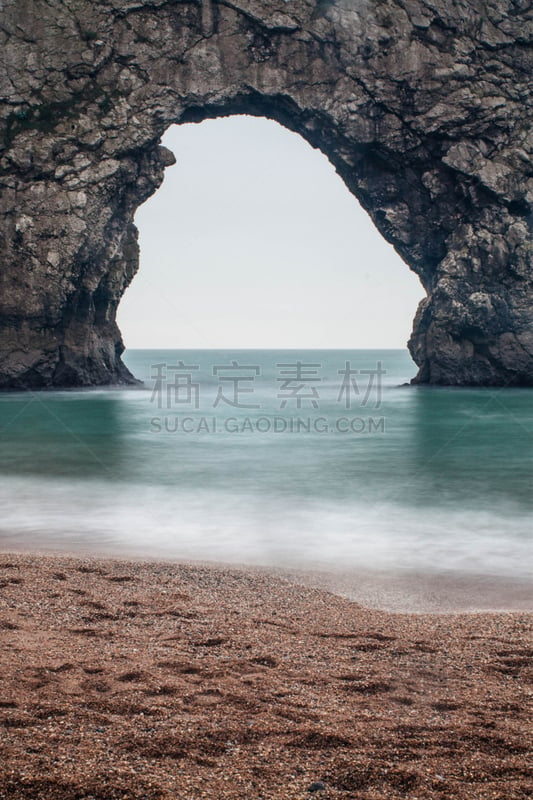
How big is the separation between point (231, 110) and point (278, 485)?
26.3 metres

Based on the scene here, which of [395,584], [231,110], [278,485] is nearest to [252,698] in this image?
[395,584]

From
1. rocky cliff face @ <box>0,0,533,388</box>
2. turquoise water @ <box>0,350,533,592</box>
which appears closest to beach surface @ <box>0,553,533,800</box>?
turquoise water @ <box>0,350,533,592</box>

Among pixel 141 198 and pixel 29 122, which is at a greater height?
pixel 29 122

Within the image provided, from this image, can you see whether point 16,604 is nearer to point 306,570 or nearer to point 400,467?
point 306,570

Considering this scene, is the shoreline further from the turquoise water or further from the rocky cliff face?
the rocky cliff face

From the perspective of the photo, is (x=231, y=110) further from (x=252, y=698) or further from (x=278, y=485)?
(x=252, y=698)

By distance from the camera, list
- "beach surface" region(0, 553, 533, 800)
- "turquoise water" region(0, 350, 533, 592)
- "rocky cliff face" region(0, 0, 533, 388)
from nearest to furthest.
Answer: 1. "beach surface" region(0, 553, 533, 800)
2. "turquoise water" region(0, 350, 533, 592)
3. "rocky cliff face" region(0, 0, 533, 388)

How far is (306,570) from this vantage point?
7.93 metres

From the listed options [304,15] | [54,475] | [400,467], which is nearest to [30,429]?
[54,475]

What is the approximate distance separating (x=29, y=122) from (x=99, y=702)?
33497mm

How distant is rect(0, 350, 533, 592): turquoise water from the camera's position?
9.17 metres

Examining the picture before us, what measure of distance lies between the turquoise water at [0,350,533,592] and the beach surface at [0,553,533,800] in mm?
2700

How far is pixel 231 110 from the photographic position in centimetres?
3450

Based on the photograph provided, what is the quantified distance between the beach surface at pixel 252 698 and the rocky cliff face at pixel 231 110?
97.4ft
